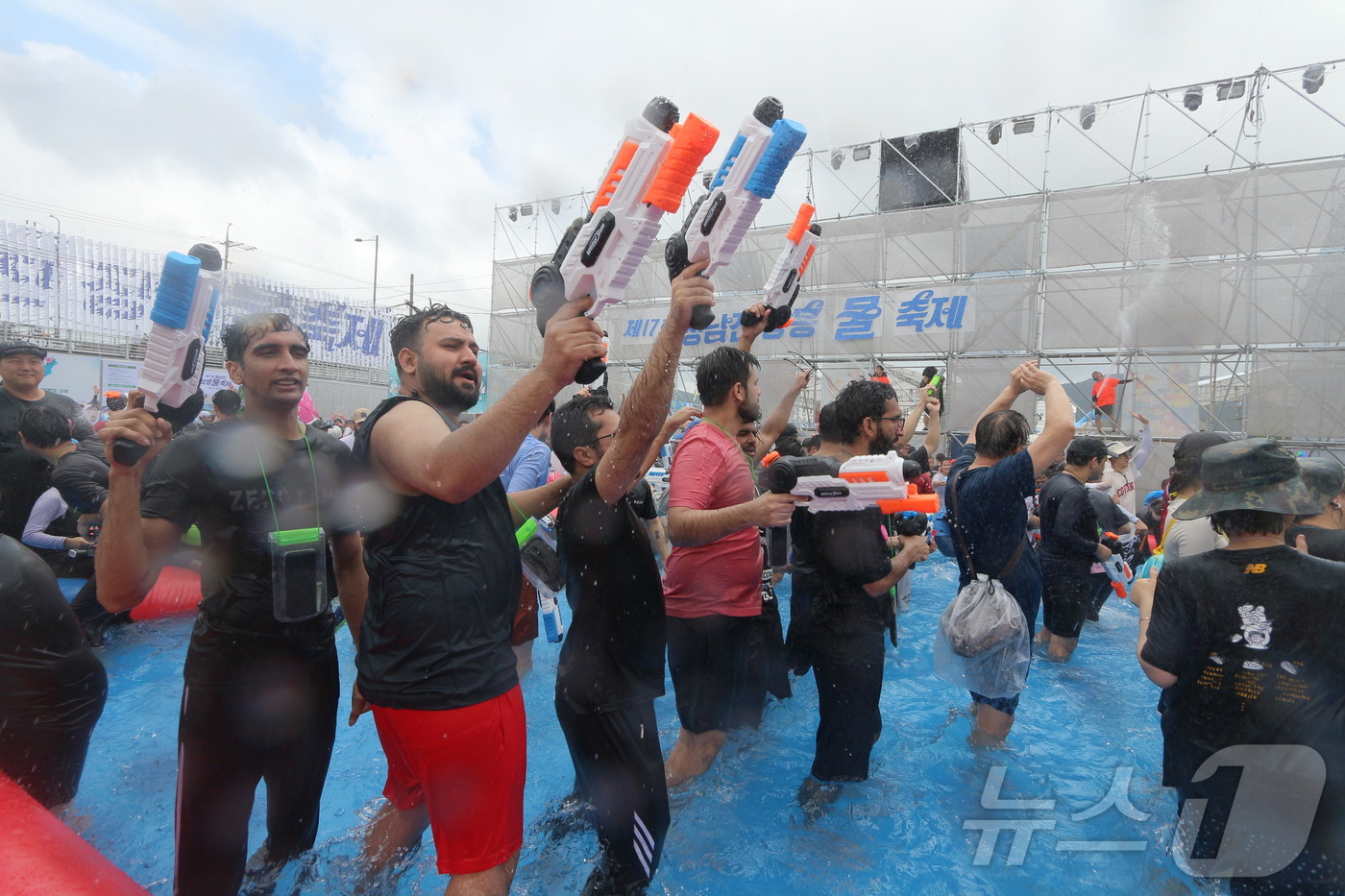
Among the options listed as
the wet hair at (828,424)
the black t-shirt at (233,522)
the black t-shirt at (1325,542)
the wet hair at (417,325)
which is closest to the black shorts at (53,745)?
the black t-shirt at (233,522)

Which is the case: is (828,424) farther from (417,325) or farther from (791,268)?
(417,325)

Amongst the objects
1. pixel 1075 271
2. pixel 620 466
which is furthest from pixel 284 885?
pixel 1075 271

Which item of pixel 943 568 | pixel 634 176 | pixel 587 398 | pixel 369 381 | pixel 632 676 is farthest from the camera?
pixel 369 381

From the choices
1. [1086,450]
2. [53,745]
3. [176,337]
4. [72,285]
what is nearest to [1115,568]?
[1086,450]

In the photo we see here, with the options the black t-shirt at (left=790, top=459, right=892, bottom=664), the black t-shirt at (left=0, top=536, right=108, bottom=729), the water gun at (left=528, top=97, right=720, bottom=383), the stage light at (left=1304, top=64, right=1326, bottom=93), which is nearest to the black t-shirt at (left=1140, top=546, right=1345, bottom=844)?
the black t-shirt at (left=790, top=459, right=892, bottom=664)

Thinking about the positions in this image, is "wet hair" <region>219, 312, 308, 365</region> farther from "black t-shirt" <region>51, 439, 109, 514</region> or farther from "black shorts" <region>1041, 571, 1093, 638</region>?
"black shorts" <region>1041, 571, 1093, 638</region>

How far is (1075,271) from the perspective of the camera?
12922 millimetres

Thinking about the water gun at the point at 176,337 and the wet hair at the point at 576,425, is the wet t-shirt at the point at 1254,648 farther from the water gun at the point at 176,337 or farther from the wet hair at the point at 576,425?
the water gun at the point at 176,337

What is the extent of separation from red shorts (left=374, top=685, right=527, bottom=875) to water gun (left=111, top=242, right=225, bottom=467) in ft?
3.28

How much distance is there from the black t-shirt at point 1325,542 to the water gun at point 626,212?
251cm

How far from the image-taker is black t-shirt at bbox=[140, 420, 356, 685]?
1.95 meters

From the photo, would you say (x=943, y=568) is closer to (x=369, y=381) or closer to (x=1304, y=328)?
(x=1304, y=328)

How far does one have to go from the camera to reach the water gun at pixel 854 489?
2.47 meters

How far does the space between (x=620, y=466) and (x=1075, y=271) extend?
14.1m
